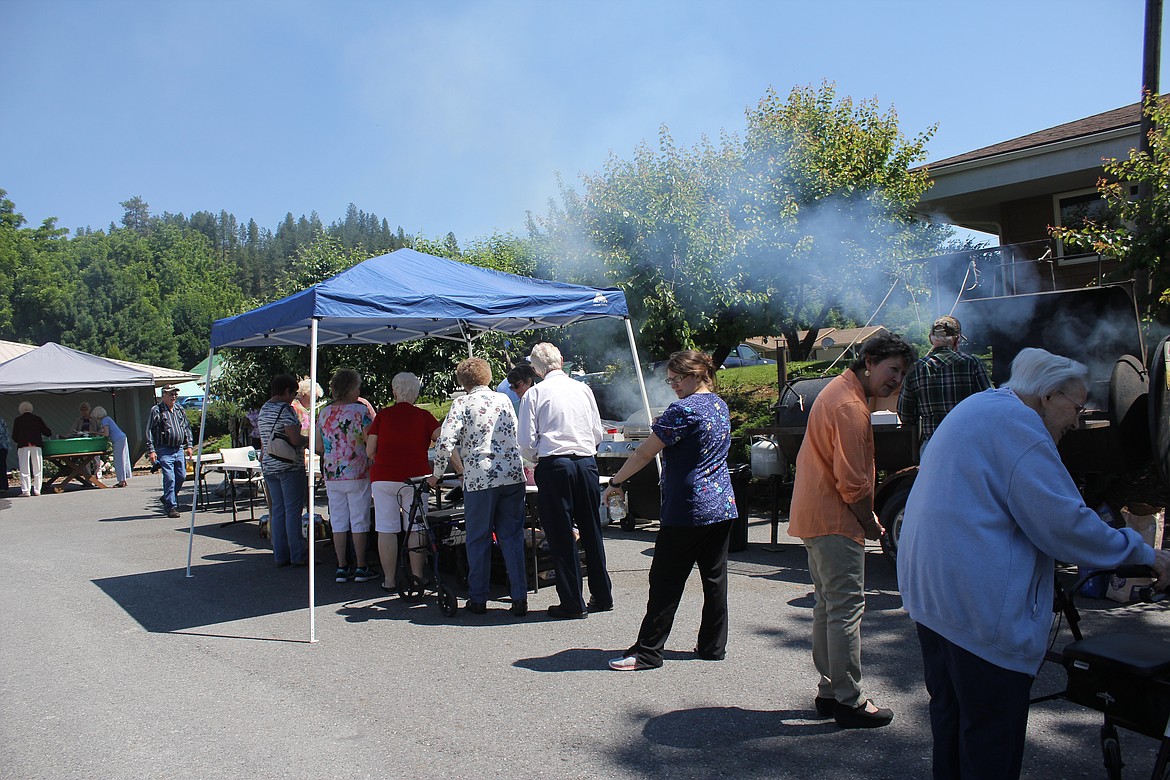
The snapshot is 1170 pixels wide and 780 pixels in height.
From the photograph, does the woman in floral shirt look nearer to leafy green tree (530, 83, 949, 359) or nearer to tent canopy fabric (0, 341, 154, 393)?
leafy green tree (530, 83, 949, 359)

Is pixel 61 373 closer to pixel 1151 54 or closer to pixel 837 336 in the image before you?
pixel 1151 54

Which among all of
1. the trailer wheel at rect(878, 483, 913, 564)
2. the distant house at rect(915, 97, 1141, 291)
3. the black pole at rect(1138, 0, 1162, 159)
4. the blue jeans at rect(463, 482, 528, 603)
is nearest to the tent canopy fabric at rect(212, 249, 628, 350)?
the blue jeans at rect(463, 482, 528, 603)

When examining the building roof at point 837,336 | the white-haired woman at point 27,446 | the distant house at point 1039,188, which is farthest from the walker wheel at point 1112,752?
the white-haired woman at point 27,446

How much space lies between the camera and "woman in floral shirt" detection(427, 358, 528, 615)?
5.78 m

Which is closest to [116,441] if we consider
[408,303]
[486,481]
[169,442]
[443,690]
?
[169,442]

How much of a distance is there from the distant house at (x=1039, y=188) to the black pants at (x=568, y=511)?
7.88 m

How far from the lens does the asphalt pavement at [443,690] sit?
140 inches

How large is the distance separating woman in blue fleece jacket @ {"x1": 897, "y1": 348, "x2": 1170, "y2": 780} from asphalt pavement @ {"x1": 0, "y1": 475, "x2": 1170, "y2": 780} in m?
1.09

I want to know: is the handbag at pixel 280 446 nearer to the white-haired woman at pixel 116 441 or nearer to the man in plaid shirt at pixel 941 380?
the man in plaid shirt at pixel 941 380

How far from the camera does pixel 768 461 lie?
745cm

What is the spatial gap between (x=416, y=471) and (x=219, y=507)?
801 centimetres

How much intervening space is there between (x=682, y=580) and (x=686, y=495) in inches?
19.4

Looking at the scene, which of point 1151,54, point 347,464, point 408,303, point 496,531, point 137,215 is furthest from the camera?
point 137,215

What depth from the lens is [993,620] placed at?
2301mm
